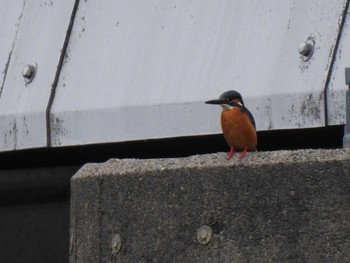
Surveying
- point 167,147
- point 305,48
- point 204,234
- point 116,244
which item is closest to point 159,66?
point 167,147

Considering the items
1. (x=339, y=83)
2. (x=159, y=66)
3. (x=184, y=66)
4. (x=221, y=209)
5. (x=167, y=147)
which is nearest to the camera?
(x=221, y=209)

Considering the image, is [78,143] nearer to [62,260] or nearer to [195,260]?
[62,260]

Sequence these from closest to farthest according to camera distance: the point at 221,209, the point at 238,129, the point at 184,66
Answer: the point at 221,209, the point at 238,129, the point at 184,66

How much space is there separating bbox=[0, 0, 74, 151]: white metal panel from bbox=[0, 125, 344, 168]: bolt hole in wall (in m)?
0.20

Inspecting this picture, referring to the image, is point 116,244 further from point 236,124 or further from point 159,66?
point 159,66

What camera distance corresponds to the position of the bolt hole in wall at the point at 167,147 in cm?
799

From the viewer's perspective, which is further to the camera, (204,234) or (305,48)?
(305,48)

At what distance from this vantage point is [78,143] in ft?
29.0

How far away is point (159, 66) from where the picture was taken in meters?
8.50

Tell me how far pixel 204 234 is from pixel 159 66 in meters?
3.51

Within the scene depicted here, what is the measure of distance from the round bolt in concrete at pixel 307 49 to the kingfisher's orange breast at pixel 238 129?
41.0 inches

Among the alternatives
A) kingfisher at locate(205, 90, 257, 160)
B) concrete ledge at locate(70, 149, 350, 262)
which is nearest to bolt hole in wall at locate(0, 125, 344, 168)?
kingfisher at locate(205, 90, 257, 160)

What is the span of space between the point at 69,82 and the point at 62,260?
5.50ft

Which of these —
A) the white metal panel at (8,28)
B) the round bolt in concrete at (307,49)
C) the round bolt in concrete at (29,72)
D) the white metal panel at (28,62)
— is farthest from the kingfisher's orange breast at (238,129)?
the white metal panel at (8,28)
